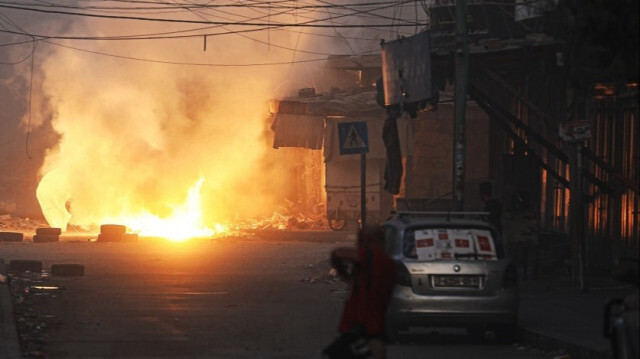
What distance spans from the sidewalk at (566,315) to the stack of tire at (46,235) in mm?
20598

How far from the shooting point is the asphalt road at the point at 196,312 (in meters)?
13.8

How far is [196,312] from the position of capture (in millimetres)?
17641

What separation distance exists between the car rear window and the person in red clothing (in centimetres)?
562

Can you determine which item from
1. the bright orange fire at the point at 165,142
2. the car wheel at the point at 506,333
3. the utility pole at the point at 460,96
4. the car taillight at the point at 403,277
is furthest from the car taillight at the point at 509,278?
the bright orange fire at the point at 165,142

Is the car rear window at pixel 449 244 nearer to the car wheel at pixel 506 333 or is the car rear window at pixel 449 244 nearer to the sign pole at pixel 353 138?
the car wheel at pixel 506 333

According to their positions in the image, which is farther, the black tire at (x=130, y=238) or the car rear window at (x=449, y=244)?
the black tire at (x=130, y=238)

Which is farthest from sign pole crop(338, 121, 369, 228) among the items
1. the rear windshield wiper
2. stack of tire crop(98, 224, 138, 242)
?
stack of tire crop(98, 224, 138, 242)

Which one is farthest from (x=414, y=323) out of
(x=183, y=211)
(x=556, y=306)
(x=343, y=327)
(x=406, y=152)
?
(x=183, y=211)

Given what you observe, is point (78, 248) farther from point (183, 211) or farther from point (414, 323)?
point (414, 323)

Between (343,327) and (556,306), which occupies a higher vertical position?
(343,327)

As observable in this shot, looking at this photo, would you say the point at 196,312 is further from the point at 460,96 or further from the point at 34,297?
the point at 460,96

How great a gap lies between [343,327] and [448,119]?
93.7 feet

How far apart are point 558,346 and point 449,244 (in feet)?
5.52

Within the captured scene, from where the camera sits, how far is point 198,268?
88.0 feet
